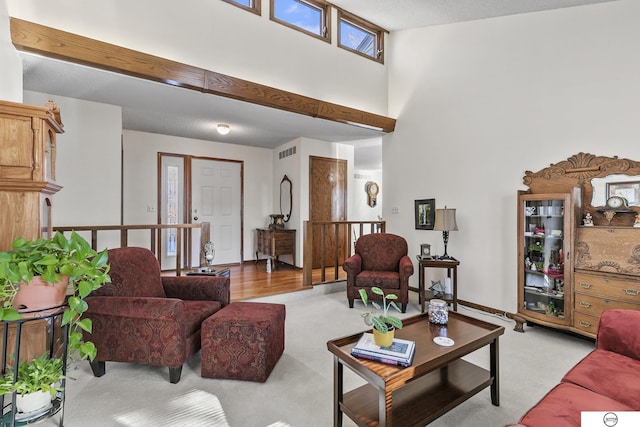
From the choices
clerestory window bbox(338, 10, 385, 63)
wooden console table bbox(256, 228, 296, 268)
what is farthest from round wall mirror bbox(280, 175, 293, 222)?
clerestory window bbox(338, 10, 385, 63)

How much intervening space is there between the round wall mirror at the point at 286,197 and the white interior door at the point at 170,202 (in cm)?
183

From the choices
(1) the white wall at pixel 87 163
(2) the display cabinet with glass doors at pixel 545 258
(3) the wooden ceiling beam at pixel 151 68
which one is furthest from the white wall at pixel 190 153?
(2) the display cabinet with glass doors at pixel 545 258

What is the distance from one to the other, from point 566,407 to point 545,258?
89.8 inches

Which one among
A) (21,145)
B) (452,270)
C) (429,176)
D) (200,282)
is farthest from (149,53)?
(452,270)

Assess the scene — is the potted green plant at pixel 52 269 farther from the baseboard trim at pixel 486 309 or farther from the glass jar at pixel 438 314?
the baseboard trim at pixel 486 309

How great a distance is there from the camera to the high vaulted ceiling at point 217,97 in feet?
9.48

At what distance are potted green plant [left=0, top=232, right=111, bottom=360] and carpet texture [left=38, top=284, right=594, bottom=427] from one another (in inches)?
25.0

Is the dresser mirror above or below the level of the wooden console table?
above

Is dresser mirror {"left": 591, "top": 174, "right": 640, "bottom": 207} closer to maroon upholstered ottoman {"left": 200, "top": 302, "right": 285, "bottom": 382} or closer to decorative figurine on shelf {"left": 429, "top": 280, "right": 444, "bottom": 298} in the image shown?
decorative figurine on shelf {"left": 429, "top": 280, "right": 444, "bottom": 298}

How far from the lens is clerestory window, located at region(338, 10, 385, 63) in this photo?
4.35 m

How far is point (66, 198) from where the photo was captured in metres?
3.32

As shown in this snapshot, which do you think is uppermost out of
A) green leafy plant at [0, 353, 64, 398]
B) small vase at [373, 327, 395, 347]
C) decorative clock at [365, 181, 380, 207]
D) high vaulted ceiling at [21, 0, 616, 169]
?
high vaulted ceiling at [21, 0, 616, 169]

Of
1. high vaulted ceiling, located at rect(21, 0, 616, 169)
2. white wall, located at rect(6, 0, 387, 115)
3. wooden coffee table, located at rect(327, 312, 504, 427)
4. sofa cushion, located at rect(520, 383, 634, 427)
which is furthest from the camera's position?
high vaulted ceiling, located at rect(21, 0, 616, 169)

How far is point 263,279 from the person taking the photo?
467cm
